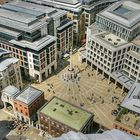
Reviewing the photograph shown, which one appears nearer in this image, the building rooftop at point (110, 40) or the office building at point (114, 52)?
the office building at point (114, 52)

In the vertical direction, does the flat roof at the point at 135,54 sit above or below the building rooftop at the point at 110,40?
below

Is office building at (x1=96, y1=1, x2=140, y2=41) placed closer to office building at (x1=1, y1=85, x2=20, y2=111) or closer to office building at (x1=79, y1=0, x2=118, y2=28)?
office building at (x1=79, y1=0, x2=118, y2=28)

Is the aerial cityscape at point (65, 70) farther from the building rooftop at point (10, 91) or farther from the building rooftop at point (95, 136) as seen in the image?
the building rooftop at point (95, 136)

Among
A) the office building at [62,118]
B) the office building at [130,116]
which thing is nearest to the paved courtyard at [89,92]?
the office building at [130,116]

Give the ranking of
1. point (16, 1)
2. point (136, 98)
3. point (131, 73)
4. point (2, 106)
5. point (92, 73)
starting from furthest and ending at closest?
point (16, 1)
point (92, 73)
point (131, 73)
point (2, 106)
point (136, 98)

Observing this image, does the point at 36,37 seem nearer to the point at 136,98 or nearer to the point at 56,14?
the point at 56,14

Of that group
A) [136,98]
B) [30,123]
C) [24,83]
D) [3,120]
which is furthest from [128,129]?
[24,83]
